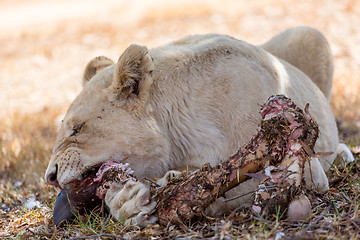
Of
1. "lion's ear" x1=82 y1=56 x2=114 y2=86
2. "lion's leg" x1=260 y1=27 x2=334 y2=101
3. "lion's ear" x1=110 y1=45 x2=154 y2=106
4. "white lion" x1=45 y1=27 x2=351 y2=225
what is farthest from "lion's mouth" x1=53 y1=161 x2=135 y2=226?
"lion's leg" x1=260 y1=27 x2=334 y2=101

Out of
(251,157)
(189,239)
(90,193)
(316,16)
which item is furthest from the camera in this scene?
(316,16)

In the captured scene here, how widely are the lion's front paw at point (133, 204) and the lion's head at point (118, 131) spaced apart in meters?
0.35

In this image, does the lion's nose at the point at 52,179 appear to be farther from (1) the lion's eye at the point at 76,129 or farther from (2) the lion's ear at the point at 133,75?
(2) the lion's ear at the point at 133,75

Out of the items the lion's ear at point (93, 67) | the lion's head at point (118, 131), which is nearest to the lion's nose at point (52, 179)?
the lion's head at point (118, 131)

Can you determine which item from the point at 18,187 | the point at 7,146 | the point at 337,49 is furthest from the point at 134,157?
the point at 337,49

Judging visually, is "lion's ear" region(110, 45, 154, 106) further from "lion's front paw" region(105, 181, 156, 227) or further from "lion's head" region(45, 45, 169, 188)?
"lion's front paw" region(105, 181, 156, 227)

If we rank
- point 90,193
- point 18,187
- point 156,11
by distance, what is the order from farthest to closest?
point 156,11, point 18,187, point 90,193

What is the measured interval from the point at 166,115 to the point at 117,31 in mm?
10527

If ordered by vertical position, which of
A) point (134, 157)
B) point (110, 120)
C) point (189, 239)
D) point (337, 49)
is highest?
point (110, 120)

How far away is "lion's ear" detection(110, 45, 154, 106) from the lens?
336 cm

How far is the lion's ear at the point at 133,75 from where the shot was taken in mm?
3357

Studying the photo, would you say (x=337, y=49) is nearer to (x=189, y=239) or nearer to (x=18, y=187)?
(x=18, y=187)

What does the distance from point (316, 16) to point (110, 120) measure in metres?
11.0

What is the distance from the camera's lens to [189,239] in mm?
2729
